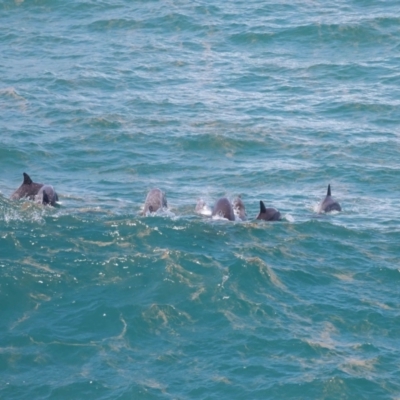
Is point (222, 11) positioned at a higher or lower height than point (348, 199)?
higher

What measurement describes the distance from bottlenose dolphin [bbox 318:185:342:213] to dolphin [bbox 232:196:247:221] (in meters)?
2.92

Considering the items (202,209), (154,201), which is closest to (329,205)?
(202,209)

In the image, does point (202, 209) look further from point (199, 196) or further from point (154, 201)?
point (199, 196)

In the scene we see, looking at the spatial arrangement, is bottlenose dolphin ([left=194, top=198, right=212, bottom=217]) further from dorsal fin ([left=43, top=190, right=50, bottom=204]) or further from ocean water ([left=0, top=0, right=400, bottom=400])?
dorsal fin ([left=43, top=190, right=50, bottom=204])

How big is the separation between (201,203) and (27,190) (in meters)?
6.44

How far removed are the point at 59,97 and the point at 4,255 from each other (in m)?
20.2

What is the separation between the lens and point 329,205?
110ft

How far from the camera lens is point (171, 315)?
25.5m

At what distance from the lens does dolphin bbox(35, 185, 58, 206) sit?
32906 mm

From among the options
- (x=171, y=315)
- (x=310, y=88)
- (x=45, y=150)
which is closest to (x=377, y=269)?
(x=171, y=315)

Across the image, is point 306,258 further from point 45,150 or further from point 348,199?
point 45,150

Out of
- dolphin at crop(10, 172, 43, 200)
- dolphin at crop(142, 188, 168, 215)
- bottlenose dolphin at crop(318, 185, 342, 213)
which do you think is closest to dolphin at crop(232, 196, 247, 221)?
dolphin at crop(142, 188, 168, 215)

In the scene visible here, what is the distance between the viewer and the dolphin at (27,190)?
33.6 meters

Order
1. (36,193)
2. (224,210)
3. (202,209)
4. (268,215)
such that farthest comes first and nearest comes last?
(36,193), (202,209), (268,215), (224,210)
